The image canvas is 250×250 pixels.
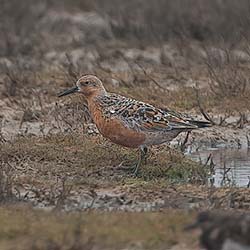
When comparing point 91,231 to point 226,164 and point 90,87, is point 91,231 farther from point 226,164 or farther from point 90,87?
point 226,164

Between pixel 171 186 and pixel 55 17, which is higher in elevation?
pixel 171 186

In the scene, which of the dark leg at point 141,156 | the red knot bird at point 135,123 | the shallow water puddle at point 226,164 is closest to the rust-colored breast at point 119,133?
the red knot bird at point 135,123

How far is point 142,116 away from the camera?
33.7 ft

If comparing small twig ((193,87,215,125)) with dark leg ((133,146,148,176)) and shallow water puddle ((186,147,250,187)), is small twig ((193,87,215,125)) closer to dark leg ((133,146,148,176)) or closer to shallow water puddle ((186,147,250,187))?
shallow water puddle ((186,147,250,187))

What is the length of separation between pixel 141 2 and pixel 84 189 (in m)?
11.5

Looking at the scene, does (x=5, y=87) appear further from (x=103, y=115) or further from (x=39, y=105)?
(x=103, y=115)

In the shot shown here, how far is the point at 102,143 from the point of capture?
11422 mm

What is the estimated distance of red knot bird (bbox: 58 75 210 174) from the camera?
1017cm

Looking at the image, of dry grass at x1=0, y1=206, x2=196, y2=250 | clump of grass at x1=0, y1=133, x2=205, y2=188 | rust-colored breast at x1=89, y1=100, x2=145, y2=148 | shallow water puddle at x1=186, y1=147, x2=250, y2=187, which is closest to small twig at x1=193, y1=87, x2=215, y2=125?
shallow water puddle at x1=186, y1=147, x2=250, y2=187

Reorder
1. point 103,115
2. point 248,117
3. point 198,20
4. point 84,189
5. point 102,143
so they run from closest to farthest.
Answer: point 84,189, point 103,115, point 102,143, point 248,117, point 198,20

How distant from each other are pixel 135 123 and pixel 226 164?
1569 millimetres

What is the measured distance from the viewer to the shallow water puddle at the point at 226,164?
1021cm

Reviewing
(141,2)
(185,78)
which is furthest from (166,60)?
(141,2)

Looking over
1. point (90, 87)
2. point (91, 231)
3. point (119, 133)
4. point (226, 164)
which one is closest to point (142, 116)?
point (119, 133)
